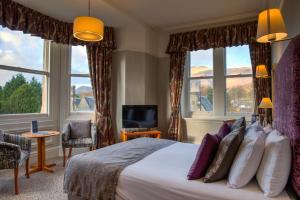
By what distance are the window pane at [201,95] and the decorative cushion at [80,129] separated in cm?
242

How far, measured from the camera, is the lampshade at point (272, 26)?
67.1 inches

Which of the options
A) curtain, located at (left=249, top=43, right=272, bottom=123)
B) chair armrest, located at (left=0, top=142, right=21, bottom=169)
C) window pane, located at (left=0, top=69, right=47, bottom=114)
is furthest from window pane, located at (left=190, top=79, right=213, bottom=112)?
chair armrest, located at (left=0, top=142, right=21, bottom=169)

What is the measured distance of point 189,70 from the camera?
16.5 ft

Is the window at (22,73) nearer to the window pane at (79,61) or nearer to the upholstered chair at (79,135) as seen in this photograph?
the window pane at (79,61)

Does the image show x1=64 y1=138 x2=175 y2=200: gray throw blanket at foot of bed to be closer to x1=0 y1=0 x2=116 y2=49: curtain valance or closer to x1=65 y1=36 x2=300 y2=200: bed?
x1=65 y1=36 x2=300 y2=200: bed

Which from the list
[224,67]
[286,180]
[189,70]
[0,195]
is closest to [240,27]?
[224,67]

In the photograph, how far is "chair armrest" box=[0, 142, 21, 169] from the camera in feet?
8.33

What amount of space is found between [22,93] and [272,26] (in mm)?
4090

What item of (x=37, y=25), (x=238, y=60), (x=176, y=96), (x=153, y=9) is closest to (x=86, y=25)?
(x=37, y=25)

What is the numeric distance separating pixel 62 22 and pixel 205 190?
4.10 meters

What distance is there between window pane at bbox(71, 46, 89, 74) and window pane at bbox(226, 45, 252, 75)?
125 inches

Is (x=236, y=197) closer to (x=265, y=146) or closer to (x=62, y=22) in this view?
(x=265, y=146)

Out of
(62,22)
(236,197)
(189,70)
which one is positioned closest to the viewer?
(236,197)

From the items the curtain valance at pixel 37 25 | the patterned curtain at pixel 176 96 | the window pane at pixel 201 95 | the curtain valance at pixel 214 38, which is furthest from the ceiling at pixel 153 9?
the window pane at pixel 201 95
